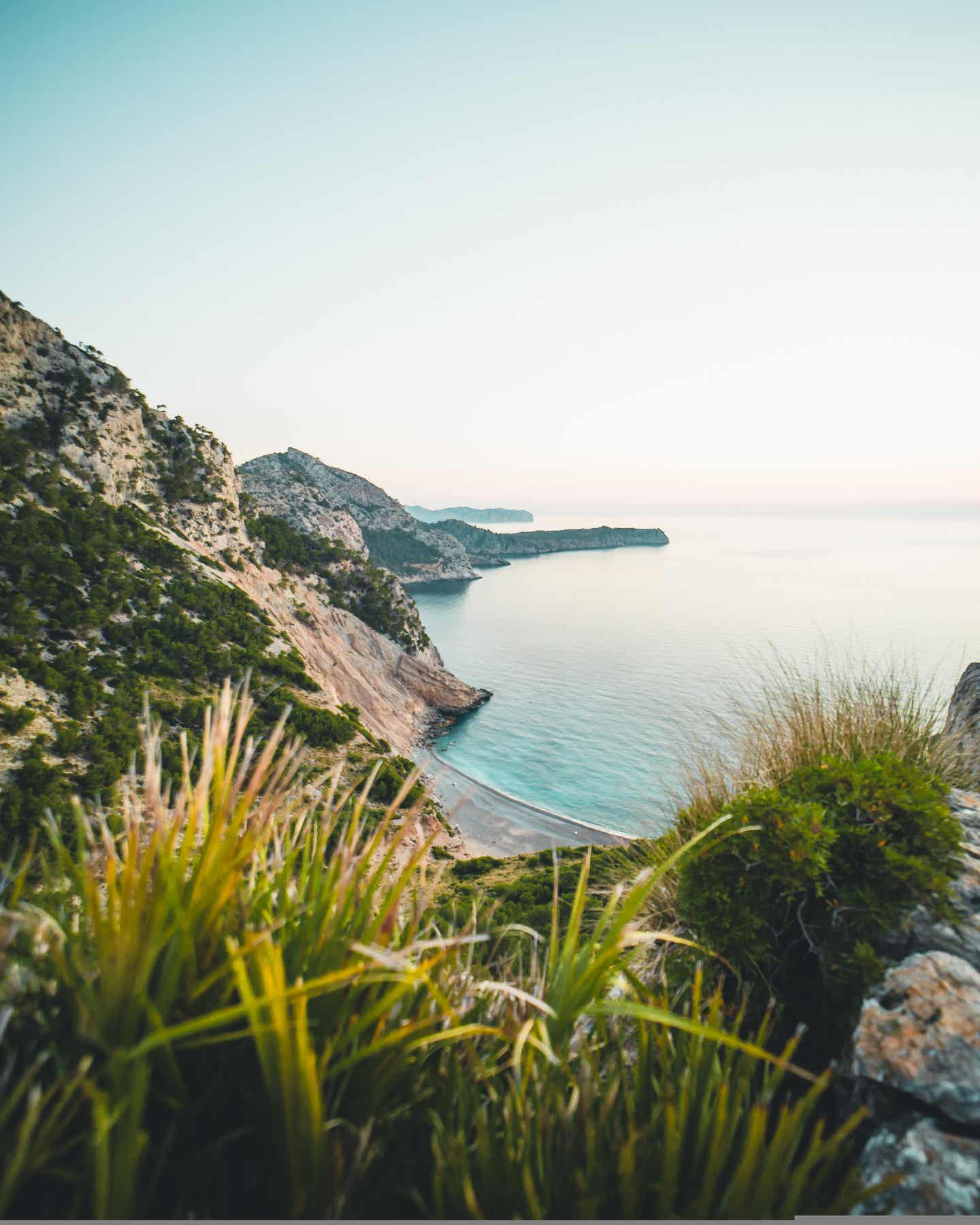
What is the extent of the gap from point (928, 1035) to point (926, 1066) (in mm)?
154

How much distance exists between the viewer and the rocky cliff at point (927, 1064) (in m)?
1.95

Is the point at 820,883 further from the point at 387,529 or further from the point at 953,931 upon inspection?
the point at 387,529

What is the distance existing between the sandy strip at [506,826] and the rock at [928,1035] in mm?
24499

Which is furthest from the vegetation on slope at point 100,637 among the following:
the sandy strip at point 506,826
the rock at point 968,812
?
the rock at point 968,812

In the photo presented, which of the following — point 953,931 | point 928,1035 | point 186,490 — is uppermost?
point 186,490

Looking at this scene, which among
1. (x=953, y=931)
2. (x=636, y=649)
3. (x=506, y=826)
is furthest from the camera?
(x=636, y=649)

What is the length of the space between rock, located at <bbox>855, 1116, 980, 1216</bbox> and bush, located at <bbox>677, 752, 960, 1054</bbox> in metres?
0.75

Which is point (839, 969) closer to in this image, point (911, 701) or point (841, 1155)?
A: point (841, 1155)

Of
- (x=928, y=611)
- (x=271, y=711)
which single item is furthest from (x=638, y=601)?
(x=271, y=711)

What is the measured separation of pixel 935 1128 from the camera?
2117 millimetres

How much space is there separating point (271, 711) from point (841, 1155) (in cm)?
1973

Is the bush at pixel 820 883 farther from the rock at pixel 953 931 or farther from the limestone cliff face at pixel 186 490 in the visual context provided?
the limestone cliff face at pixel 186 490

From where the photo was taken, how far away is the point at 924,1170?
197 cm

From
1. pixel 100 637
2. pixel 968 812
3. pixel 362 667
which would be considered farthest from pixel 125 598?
pixel 968 812
